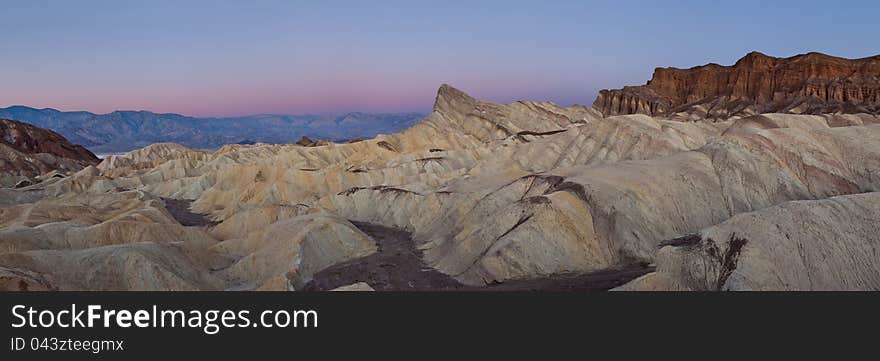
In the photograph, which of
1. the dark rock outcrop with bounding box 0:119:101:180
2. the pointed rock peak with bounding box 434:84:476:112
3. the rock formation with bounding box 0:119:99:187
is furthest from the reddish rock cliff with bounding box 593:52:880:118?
the dark rock outcrop with bounding box 0:119:101:180

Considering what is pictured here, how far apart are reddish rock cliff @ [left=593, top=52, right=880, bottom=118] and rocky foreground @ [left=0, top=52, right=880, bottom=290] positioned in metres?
59.9

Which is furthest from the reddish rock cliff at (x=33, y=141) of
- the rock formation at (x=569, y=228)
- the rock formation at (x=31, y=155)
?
the rock formation at (x=569, y=228)

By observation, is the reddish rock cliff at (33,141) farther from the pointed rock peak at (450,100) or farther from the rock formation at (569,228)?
the pointed rock peak at (450,100)

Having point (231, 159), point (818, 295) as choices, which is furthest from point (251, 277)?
point (231, 159)

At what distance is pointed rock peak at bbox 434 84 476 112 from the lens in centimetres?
10244

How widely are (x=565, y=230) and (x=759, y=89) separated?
345 ft

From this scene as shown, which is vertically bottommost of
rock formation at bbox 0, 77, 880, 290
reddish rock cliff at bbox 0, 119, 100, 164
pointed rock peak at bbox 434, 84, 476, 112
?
rock formation at bbox 0, 77, 880, 290

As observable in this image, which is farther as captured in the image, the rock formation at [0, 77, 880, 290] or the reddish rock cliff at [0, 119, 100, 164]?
the reddish rock cliff at [0, 119, 100, 164]

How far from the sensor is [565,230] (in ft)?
102

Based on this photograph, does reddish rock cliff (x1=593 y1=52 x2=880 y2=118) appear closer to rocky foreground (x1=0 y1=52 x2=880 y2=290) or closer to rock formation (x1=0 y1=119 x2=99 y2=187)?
rocky foreground (x1=0 y1=52 x2=880 y2=290)

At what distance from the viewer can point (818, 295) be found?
13961 mm

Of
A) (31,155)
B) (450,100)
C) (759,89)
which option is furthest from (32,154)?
(759,89)

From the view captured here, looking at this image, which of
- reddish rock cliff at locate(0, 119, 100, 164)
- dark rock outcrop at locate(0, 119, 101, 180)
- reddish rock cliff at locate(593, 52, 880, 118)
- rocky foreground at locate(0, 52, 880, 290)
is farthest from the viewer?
reddish rock cliff at locate(0, 119, 100, 164)

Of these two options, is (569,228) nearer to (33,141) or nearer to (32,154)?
(32,154)
